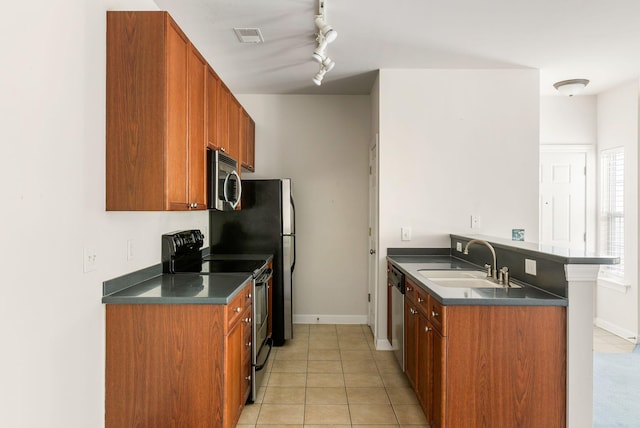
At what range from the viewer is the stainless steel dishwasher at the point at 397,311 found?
9.64 feet

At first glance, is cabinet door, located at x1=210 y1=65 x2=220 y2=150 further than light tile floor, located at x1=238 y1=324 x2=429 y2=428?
Yes

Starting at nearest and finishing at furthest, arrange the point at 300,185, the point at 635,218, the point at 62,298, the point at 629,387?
1. the point at 62,298
2. the point at 629,387
3. the point at 635,218
4. the point at 300,185

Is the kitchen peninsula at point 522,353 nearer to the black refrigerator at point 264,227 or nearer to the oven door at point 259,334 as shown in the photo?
the oven door at point 259,334

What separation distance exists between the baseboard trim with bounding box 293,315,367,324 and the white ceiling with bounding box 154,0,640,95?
2659mm

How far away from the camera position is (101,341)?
1.90 meters

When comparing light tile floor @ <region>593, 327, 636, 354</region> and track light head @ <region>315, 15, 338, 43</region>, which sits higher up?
track light head @ <region>315, 15, 338, 43</region>

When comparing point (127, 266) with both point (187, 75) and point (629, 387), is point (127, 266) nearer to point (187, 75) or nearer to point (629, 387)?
point (187, 75)

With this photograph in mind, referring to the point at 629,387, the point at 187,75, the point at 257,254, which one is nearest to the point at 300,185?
the point at 257,254

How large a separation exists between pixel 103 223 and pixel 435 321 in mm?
1865

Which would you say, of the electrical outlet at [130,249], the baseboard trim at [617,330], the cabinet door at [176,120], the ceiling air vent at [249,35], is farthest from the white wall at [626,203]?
the electrical outlet at [130,249]

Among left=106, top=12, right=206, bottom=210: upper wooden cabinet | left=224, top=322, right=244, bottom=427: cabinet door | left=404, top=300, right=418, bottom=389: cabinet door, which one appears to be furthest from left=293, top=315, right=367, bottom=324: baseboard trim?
left=106, top=12, right=206, bottom=210: upper wooden cabinet

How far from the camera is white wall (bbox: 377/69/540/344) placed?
360cm

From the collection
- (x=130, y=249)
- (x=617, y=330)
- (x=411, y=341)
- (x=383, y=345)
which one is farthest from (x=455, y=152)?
(x=130, y=249)

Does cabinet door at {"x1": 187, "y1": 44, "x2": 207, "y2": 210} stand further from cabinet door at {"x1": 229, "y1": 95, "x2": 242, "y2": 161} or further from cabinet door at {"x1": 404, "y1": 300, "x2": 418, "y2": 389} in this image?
cabinet door at {"x1": 404, "y1": 300, "x2": 418, "y2": 389}
